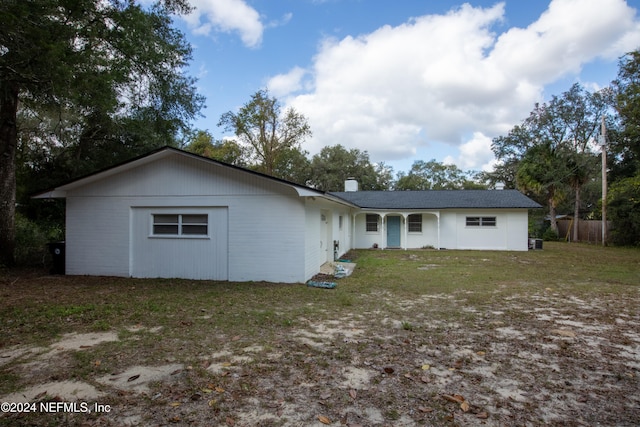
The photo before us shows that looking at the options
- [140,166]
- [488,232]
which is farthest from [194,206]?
[488,232]

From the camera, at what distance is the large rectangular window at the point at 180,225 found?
9281mm

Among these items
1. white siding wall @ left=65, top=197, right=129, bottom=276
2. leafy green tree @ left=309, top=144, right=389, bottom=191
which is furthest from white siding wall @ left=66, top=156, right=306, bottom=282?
leafy green tree @ left=309, top=144, right=389, bottom=191

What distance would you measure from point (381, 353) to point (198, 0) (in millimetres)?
11050

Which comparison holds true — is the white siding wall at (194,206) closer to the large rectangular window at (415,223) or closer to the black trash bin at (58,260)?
the black trash bin at (58,260)

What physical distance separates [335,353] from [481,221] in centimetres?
1691

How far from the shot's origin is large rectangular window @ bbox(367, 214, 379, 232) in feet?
65.0

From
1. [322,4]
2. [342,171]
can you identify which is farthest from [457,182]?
[322,4]

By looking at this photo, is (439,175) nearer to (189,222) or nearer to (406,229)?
→ (406,229)

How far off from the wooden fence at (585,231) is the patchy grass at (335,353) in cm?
1757

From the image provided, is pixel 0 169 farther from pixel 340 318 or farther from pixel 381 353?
pixel 381 353

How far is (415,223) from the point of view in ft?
64.1

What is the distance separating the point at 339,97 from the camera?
2027 cm

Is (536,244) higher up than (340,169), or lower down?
lower down

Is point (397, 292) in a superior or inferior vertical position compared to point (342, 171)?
inferior
